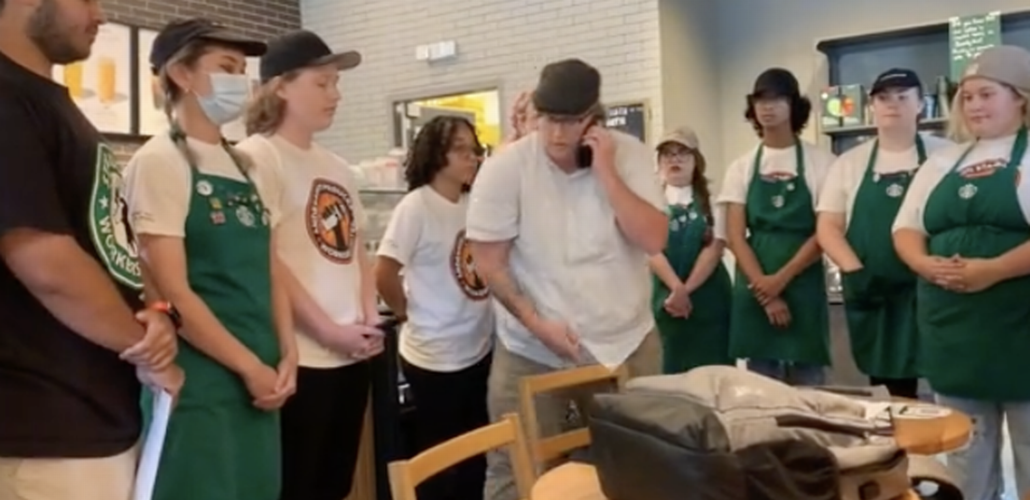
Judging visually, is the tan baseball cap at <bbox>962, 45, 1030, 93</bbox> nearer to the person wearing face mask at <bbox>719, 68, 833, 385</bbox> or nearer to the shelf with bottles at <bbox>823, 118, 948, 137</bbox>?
the person wearing face mask at <bbox>719, 68, 833, 385</bbox>

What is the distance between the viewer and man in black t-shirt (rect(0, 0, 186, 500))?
1599 mm

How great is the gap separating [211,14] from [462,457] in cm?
632

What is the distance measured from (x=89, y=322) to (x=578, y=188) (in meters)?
1.38

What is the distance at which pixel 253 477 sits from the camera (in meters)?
2.13

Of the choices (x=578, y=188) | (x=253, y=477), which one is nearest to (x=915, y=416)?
(x=578, y=188)

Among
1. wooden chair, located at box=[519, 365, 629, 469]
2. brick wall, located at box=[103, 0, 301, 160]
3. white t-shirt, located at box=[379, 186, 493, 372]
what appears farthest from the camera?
brick wall, located at box=[103, 0, 301, 160]

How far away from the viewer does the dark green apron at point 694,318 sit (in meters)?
4.18

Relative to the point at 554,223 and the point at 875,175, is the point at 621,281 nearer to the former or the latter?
the point at 554,223

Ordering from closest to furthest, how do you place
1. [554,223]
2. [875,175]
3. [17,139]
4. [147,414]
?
[17,139] → [147,414] → [554,223] → [875,175]

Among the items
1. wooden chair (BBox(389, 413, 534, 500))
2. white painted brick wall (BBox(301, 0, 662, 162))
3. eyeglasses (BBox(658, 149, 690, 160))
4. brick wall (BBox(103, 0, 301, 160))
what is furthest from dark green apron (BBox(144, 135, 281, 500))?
brick wall (BBox(103, 0, 301, 160))

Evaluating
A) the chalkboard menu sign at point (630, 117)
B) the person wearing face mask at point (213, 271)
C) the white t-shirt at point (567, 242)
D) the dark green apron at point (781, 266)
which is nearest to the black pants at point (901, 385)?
the dark green apron at point (781, 266)

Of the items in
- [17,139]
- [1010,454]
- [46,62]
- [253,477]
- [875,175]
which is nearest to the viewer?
[17,139]

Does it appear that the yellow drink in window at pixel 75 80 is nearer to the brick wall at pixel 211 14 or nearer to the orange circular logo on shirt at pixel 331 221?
the brick wall at pixel 211 14

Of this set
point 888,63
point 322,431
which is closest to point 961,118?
point 322,431
